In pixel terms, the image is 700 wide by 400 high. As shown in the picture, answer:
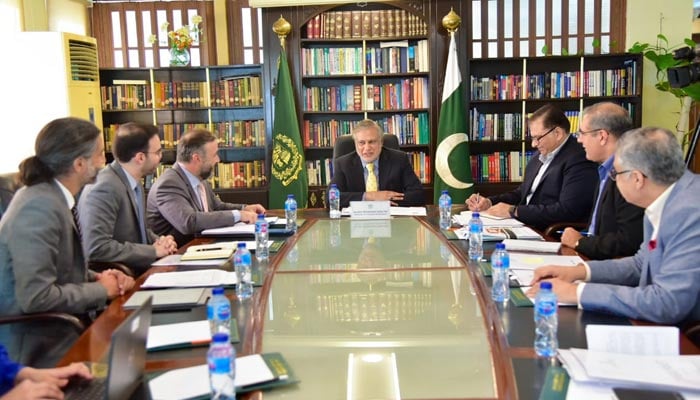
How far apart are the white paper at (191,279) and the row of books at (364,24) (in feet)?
12.2

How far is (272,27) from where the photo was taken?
17.5 ft

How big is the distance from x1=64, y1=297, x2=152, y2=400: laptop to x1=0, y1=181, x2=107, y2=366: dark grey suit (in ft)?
1.93

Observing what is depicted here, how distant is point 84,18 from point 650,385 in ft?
19.6

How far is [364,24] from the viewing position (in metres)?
5.46

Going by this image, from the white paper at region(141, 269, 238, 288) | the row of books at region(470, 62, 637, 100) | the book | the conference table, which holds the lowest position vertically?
the conference table

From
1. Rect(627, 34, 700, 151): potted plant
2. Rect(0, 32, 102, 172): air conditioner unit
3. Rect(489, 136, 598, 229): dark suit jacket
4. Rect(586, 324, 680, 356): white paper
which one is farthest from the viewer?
Rect(627, 34, 700, 151): potted plant

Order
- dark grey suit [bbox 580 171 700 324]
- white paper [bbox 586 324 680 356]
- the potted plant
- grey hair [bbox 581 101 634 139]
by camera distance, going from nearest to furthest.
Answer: white paper [bbox 586 324 680 356], dark grey suit [bbox 580 171 700 324], grey hair [bbox 581 101 634 139], the potted plant

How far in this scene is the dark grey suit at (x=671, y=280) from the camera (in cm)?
161

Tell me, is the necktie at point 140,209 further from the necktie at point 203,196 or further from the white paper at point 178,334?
the white paper at point 178,334

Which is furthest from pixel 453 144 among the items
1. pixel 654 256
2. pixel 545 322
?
pixel 545 322

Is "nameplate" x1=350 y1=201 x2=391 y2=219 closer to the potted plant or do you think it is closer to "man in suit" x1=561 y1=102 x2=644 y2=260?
"man in suit" x1=561 y1=102 x2=644 y2=260

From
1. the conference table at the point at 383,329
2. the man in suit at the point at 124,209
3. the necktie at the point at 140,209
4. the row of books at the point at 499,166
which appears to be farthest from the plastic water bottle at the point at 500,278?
the row of books at the point at 499,166

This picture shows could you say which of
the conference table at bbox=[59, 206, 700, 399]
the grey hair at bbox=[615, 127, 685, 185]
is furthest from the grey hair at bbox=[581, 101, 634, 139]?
the grey hair at bbox=[615, 127, 685, 185]

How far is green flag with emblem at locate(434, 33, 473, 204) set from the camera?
529 cm
